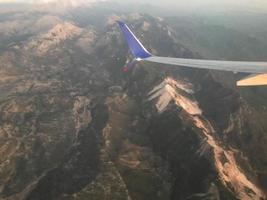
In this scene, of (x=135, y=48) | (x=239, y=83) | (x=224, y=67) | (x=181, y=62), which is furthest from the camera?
(x=135, y=48)

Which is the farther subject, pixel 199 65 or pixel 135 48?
pixel 135 48

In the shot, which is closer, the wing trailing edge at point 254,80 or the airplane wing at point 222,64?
the wing trailing edge at point 254,80

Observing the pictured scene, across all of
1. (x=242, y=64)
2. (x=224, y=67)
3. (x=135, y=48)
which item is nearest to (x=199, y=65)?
(x=224, y=67)

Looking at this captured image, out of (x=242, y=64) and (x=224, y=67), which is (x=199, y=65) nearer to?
(x=224, y=67)

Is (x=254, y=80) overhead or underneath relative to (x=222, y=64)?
overhead

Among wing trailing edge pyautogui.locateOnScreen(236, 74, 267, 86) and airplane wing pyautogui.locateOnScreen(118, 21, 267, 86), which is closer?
wing trailing edge pyautogui.locateOnScreen(236, 74, 267, 86)

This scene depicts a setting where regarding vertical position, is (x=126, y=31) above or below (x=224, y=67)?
above

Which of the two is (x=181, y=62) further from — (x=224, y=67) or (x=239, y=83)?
(x=239, y=83)

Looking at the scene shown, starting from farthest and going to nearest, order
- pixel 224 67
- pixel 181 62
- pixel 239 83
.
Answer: pixel 181 62 → pixel 224 67 → pixel 239 83

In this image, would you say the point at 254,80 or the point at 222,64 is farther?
the point at 222,64

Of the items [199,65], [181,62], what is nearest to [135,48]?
[181,62]
